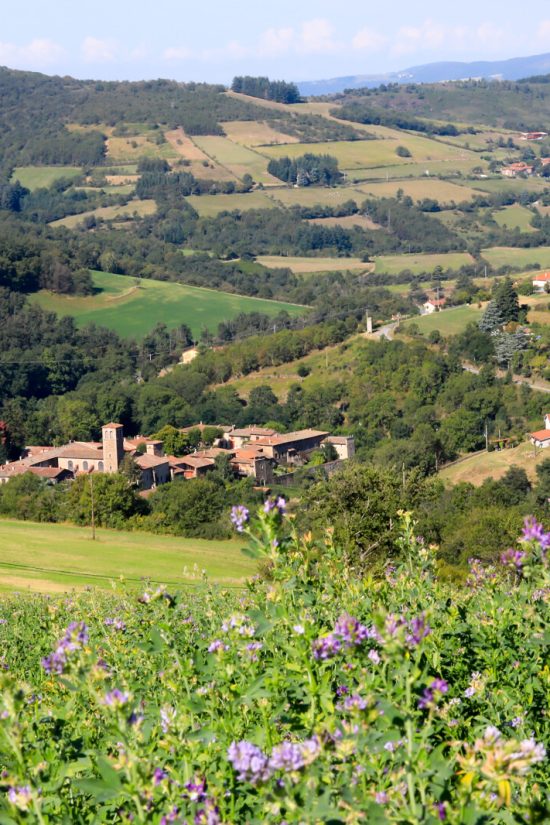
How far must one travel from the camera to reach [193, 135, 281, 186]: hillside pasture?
501 ft

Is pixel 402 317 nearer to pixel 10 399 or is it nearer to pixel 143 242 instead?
pixel 10 399

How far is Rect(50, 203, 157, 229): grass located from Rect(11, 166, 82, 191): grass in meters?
16.5

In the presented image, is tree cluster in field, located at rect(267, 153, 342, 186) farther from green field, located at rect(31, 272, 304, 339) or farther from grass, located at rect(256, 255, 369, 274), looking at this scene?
green field, located at rect(31, 272, 304, 339)

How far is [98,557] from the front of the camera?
31594 mm

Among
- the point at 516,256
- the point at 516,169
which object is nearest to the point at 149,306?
the point at 516,256

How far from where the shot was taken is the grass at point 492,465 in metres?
48.4

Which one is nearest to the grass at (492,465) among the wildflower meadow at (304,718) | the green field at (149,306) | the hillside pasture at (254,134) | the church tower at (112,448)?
the church tower at (112,448)

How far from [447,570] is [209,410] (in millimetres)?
52022

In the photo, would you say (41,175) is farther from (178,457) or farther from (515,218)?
(178,457)

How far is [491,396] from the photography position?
59062 mm

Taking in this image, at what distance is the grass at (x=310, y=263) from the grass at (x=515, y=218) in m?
20.7

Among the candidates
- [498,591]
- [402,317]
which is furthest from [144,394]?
[498,591]

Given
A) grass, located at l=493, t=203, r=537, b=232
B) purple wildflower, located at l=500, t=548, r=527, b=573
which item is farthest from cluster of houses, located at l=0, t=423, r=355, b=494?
grass, located at l=493, t=203, r=537, b=232

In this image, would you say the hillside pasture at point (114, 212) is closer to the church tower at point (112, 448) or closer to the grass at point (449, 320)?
the grass at point (449, 320)
